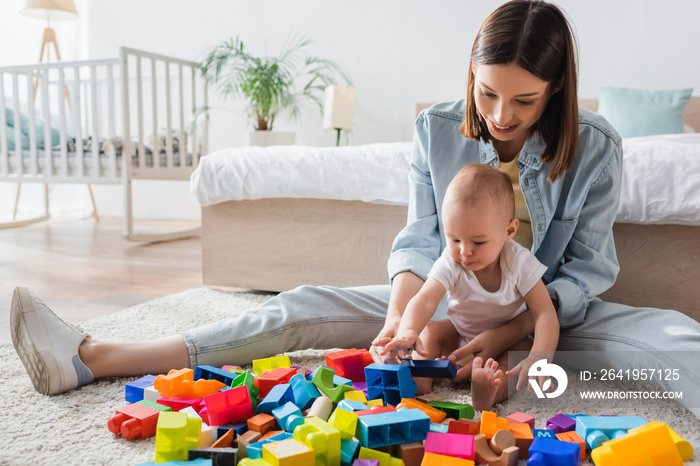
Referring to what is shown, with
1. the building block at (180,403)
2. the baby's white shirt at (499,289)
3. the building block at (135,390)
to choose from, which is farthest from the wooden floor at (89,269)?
the baby's white shirt at (499,289)

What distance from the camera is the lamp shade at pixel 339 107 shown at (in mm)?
3027

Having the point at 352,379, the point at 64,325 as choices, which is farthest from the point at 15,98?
the point at 352,379

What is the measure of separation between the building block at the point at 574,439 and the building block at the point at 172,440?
1.52 ft

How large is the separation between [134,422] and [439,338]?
509 mm

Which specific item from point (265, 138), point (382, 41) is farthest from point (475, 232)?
point (382, 41)

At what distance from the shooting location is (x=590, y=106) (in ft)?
8.96

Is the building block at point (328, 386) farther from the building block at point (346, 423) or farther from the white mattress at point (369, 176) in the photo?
the white mattress at point (369, 176)

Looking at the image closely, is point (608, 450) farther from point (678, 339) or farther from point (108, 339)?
point (108, 339)

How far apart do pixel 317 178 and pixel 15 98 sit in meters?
2.23

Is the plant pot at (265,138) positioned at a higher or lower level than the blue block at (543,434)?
higher

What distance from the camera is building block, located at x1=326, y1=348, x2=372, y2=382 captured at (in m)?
1.02

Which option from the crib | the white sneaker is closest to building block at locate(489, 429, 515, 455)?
the white sneaker

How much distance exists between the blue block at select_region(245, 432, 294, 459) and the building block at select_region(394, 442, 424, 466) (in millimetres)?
140

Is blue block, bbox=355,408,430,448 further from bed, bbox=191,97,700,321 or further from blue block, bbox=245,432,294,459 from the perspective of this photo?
bed, bbox=191,97,700,321
